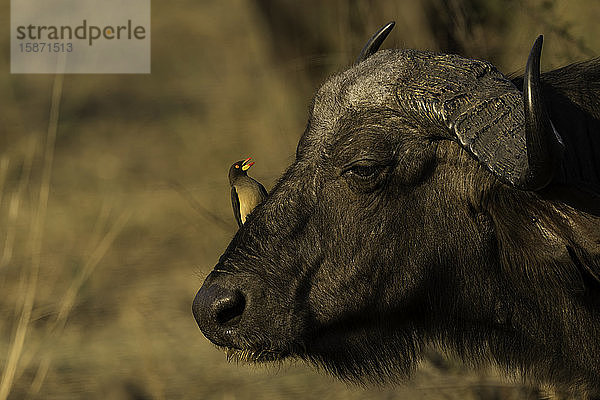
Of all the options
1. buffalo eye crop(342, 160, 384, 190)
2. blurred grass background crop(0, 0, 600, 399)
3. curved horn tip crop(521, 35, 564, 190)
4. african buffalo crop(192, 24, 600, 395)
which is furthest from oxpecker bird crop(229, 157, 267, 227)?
curved horn tip crop(521, 35, 564, 190)

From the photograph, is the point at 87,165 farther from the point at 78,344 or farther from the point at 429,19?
the point at 429,19

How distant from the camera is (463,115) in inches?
133

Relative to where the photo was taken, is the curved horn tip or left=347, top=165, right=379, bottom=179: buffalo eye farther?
left=347, top=165, right=379, bottom=179: buffalo eye

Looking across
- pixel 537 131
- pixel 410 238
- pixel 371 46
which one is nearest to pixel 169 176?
pixel 371 46

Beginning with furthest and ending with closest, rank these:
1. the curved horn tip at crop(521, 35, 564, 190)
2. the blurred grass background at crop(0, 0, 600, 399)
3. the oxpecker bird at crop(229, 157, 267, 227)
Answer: the blurred grass background at crop(0, 0, 600, 399)
the oxpecker bird at crop(229, 157, 267, 227)
the curved horn tip at crop(521, 35, 564, 190)

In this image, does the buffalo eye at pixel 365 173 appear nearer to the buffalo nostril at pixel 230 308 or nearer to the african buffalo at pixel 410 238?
the african buffalo at pixel 410 238

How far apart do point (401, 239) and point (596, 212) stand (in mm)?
725

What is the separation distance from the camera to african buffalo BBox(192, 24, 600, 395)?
11.6ft

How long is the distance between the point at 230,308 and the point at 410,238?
2.38ft

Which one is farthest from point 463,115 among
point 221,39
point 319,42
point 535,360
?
point 221,39

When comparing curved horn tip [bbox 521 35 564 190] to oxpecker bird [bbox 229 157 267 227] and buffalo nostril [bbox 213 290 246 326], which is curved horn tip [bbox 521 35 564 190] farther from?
oxpecker bird [bbox 229 157 267 227]

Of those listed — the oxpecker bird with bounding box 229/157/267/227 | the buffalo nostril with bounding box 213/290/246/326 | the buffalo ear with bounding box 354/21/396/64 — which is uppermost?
the buffalo ear with bounding box 354/21/396/64

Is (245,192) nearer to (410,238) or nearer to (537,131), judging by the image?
(410,238)

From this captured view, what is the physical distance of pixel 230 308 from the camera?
353cm
